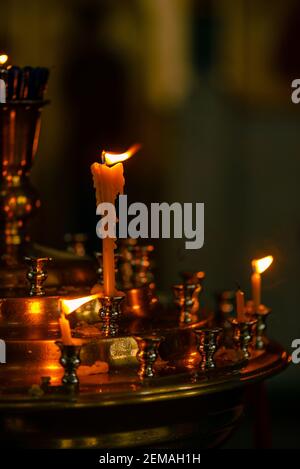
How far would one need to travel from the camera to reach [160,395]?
0.80 meters

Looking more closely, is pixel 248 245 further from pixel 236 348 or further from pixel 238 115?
pixel 236 348

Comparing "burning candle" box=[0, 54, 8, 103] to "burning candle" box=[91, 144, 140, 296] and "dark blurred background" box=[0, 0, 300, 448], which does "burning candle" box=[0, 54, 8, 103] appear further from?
"dark blurred background" box=[0, 0, 300, 448]

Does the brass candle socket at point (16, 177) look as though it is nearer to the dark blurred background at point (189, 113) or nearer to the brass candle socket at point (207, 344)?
the brass candle socket at point (207, 344)

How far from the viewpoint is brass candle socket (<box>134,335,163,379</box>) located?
32.5 inches

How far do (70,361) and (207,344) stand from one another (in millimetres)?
128

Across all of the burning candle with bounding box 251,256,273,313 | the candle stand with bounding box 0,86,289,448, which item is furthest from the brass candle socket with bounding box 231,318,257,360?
the burning candle with bounding box 251,256,273,313

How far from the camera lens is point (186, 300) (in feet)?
3.22

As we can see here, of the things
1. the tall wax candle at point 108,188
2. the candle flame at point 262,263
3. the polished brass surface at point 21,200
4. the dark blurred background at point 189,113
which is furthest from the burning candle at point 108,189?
the dark blurred background at point 189,113

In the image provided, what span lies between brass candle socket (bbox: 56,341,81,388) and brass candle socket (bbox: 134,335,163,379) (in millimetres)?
53

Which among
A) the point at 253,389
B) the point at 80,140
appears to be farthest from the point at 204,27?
the point at 253,389

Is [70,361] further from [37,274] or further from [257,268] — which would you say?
[257,268]

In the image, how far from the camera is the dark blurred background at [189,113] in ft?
12.2

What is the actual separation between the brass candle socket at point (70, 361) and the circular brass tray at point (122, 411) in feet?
0.04

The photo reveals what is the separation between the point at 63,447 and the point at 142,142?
310 cm
